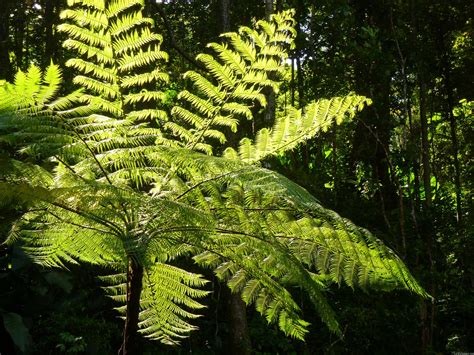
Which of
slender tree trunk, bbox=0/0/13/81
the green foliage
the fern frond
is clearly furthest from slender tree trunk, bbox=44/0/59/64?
the fern frond

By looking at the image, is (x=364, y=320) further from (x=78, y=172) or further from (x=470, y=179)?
(x=78, y=172)

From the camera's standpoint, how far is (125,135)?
Answer: 7.38 ft

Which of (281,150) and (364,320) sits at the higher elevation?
(281,150)

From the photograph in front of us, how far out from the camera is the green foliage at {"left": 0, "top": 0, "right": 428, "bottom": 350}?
1.88m

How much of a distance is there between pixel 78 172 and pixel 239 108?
723mm

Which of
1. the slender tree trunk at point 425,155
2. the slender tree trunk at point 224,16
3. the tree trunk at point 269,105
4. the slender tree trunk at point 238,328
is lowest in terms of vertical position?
the slender tree trunk at point 238,328

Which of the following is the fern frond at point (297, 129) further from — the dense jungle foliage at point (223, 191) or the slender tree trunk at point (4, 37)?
the slender tree trunk at point (4, 37)

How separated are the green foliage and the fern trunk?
2.8 inches

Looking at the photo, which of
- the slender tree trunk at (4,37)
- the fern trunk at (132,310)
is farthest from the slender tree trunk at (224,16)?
the fern trunk at (132,310)

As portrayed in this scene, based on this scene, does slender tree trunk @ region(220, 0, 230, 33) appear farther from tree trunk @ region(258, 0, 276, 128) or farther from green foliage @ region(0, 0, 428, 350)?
green foliage @ region(0, 0, 428, 350)

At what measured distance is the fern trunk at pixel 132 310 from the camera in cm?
180

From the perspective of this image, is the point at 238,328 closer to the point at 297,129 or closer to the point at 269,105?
the point at 269,105

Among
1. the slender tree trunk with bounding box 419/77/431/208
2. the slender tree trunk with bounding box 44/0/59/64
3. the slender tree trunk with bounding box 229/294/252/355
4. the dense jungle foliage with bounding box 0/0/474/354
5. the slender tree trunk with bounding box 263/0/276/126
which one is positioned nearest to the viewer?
the dense jungle foliage with bounding box 0/0/474/354

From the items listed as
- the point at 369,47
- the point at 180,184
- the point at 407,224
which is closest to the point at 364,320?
the point at 407,224
